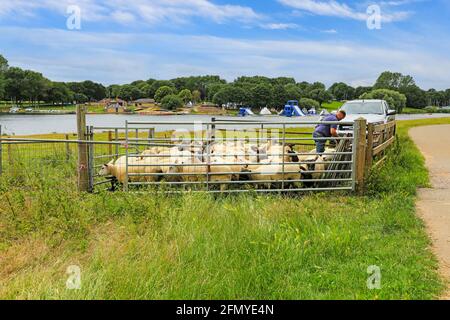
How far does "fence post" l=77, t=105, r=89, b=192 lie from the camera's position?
921cm

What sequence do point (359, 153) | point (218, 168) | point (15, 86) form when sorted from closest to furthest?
point (218, 168)
point (359, 153)
point (15, 86)

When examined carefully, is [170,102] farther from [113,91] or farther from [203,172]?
[203,172]

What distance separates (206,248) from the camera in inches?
198

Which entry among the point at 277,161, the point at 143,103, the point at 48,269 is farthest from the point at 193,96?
the point at 48,269

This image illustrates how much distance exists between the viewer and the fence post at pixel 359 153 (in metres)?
9.03

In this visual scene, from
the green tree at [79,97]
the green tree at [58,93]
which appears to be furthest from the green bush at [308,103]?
the green tree at [58,93]

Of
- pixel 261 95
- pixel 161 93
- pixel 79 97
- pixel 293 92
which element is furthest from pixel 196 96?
pixel 79 97

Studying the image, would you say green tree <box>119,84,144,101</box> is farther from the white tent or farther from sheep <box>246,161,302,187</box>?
sheep <box>246,161,302,187</box>

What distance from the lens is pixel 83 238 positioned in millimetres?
5922

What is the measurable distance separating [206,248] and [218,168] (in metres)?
4.04

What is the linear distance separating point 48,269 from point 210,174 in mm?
4532

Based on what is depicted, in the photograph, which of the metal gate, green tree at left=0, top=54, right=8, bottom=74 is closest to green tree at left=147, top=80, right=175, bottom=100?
green tree at left=0, top=54, right=8, bottom=74

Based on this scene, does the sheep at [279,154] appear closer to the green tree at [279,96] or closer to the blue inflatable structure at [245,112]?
the blue inflatable structure at [245,112]

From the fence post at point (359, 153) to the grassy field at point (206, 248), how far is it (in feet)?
3.02
